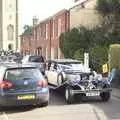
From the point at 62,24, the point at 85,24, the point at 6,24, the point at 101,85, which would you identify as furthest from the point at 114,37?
the point at 6,24

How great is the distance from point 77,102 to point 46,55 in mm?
39003

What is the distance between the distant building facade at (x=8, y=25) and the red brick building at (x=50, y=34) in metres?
92.7

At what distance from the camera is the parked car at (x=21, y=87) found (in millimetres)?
15750

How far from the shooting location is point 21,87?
16.0 meters

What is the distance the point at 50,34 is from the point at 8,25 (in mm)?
110894

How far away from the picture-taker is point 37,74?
54.2 ft

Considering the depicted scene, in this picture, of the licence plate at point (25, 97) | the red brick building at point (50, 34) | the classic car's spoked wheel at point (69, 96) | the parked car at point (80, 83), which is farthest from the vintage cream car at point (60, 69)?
the red brick building at point (50, 34)

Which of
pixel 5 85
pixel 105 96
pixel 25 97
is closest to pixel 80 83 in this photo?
pixel 105 96

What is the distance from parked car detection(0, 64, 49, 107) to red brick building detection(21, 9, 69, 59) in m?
28.6

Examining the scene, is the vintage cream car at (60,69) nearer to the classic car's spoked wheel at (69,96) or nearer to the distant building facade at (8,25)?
the classic car's spoked wheel at (69,96)

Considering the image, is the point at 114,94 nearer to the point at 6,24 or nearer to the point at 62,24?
the point at 62,24

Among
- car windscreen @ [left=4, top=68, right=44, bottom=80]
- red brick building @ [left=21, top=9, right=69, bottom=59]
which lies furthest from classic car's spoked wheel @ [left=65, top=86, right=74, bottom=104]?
red brick building @ [left=21, top=9, right=69, bottom=59]

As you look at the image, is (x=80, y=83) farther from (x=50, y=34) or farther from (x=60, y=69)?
(x=50, y=34)

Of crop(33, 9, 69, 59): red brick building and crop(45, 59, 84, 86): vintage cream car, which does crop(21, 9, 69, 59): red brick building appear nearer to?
crop(33, 9, 69, 59): red brick building
